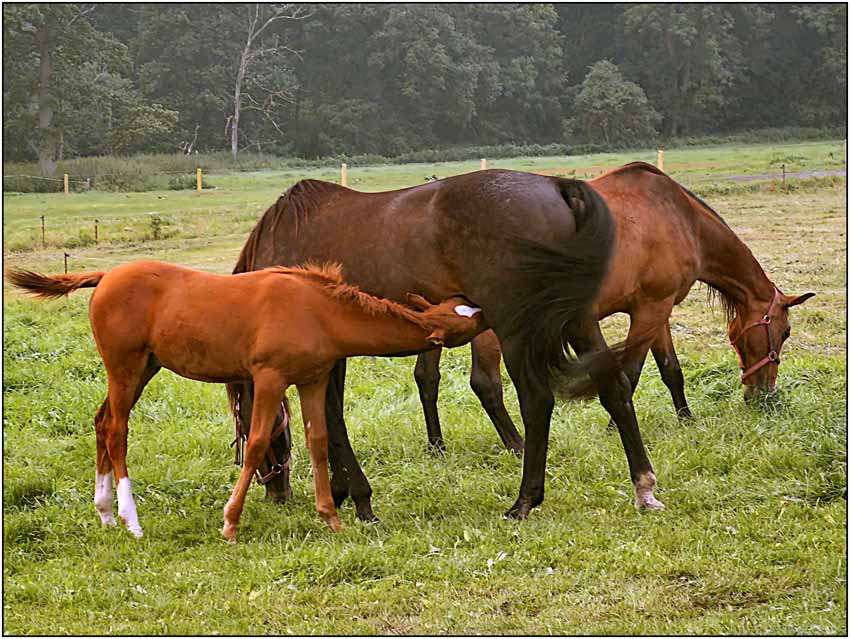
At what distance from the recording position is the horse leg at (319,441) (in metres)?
4.98

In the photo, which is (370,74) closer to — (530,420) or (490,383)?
(490,383)

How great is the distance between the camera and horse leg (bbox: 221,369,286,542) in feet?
15.7

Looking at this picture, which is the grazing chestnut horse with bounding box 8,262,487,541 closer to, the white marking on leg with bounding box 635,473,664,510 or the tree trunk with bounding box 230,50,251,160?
the white marking on leg with bounding box 635,473,664,510

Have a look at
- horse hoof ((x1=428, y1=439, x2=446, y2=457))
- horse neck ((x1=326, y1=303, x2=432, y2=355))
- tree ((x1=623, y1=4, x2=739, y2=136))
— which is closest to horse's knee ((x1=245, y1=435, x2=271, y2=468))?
horse neck ((x1=326, y1=303, x2=432, y2=355))

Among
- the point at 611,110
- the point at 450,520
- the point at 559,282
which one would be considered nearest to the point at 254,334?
the point at 450,520

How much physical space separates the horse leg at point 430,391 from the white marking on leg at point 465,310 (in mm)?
1878

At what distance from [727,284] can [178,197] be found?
38.1ft

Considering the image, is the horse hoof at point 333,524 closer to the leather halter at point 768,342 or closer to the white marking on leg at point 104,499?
the white marking on leg at point 104,499

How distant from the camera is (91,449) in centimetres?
669

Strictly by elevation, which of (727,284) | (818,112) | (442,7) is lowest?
(727,284)

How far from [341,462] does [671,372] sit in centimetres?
276

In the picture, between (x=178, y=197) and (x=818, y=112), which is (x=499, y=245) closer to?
(x=178, y=197)

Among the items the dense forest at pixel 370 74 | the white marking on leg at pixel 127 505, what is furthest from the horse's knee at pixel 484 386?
the dense forest at pixel 370 74

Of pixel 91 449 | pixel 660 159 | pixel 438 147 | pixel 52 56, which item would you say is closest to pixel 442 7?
pixel 438 147
